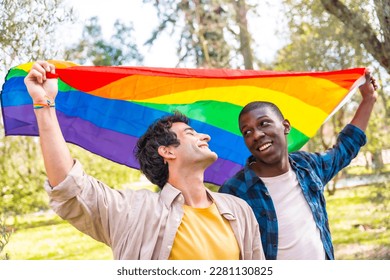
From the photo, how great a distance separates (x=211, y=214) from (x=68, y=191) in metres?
0.59

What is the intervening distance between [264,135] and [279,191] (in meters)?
0.28

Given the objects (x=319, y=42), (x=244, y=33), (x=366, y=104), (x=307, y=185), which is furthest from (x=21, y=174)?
(x=307, y=185)

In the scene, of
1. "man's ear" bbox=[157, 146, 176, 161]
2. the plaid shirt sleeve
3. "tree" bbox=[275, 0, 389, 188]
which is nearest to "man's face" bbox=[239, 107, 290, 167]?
the plaid shirt sleeve

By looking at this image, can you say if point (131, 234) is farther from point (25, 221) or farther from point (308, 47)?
point (25, 221)

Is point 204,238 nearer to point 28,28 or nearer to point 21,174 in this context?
point 28,28

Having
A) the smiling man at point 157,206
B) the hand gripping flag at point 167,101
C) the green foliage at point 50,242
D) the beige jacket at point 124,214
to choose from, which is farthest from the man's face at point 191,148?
the green foliage at point 50,242

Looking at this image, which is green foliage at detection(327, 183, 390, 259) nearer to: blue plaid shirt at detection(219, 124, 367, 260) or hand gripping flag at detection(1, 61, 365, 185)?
hand gripping flag at detection(1, 61, 365, 185)

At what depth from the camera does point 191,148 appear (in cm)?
247

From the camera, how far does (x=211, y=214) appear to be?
2393 mm

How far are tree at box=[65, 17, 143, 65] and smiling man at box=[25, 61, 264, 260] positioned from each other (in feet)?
23.6

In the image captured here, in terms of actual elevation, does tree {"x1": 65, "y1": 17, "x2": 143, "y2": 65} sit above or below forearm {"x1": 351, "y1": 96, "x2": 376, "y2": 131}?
above

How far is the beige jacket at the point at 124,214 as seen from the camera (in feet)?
7.12

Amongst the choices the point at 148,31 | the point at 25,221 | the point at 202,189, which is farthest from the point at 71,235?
the point at 202,189

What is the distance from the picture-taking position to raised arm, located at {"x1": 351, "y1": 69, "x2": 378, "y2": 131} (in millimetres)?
3314
